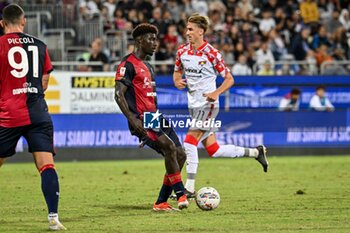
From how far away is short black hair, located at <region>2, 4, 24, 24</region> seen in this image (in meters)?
10.5

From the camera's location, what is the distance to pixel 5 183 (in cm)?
1703

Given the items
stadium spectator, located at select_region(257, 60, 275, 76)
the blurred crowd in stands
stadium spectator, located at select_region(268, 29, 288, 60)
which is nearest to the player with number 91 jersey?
the blurred crowd in stands

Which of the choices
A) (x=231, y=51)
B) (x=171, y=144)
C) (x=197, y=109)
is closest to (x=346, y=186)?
(x=197, y=109)

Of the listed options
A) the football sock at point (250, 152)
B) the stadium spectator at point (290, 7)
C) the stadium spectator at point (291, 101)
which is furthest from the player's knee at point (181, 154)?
the stadium spectator at point (290, 7)

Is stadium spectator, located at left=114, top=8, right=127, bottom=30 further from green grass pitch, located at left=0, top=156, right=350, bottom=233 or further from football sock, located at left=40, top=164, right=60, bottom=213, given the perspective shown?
football sock, located at left=40, top=164, right=60, bottom=213

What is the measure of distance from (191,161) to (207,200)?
1.27 metres

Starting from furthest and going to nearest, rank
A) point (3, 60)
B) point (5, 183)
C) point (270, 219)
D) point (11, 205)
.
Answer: point (5, 183) < point (11, 205) < point (270, 219) < point (3, 60)

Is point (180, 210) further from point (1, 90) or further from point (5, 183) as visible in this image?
point (5, 183)

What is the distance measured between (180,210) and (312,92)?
13592 mm

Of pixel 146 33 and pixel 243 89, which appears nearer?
pixel 146 33

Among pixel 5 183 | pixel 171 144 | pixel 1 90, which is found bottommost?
pixel 5 183

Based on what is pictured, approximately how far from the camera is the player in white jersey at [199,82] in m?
13.6

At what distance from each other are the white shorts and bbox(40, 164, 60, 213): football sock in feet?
12.1

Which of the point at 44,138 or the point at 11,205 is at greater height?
the point at 44,138
